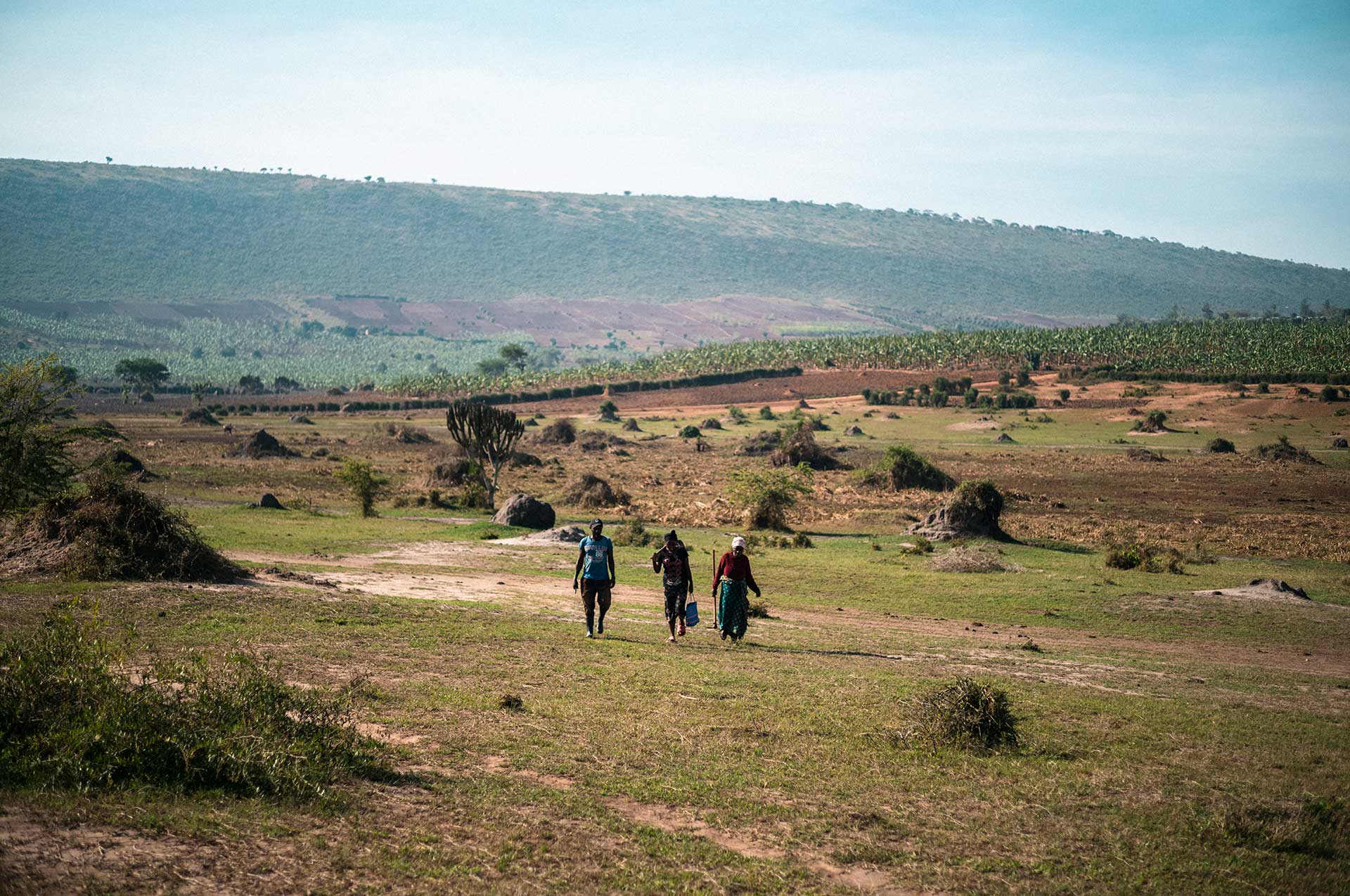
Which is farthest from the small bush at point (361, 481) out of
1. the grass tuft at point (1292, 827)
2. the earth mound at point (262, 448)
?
the grass tuft at point (1292, 827)

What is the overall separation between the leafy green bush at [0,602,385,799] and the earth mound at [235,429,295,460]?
2109 inches

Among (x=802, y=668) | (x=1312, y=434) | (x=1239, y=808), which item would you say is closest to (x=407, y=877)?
(x=1239, y=808)

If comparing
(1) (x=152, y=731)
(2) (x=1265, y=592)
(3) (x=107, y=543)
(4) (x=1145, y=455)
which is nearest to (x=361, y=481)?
(3) (x=107, y=543)

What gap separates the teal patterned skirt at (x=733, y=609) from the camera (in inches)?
639

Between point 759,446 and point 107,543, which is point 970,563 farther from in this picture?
point 759,446

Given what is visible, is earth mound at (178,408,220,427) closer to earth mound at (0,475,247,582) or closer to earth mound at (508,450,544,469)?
earth mound at (508,450,544,469)

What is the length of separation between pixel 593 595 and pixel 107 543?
8.43 meters

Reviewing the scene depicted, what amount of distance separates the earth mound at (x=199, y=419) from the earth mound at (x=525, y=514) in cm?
6327

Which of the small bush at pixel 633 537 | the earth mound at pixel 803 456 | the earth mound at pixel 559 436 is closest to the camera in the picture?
the small bush at pixel 633 537

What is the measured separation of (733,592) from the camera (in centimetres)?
1625

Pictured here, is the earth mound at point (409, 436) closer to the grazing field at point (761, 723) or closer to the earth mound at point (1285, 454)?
the grazing field at point (761, 723)

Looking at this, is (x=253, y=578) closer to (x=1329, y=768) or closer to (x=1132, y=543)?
(x=1329, y=768)

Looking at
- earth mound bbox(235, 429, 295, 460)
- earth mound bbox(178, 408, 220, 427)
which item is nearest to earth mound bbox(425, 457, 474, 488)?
earth mound bbox(235, 429, 295, 460)

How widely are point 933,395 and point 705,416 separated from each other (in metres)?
22.2
